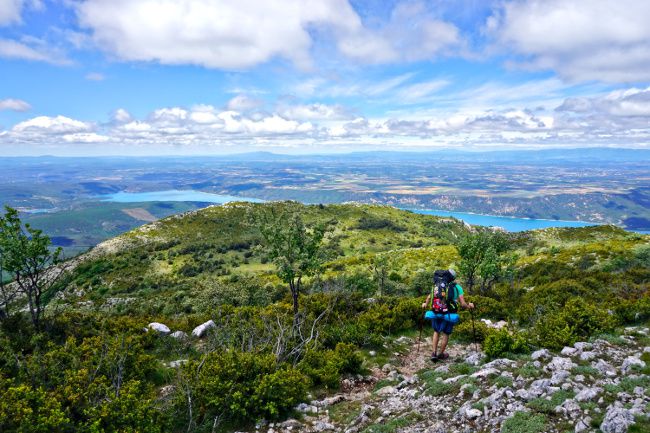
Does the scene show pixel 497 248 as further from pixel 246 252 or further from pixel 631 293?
pixel 246 252

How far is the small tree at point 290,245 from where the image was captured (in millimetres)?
16673

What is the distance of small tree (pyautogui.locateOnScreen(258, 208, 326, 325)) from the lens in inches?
656

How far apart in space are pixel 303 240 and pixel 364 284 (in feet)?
45.9

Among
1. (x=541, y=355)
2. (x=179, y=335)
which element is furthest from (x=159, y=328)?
(x=541, y=355)

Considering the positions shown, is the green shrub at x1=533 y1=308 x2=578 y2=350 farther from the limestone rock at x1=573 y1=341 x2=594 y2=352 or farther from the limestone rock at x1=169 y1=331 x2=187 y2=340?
the limestone rock at x1=169 y1=331 x2=187 y2=340

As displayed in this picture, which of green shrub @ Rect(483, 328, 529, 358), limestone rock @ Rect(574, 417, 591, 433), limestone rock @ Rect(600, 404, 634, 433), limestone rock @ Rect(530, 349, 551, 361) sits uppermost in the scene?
limestone rock @ Rect(600, 404, 634, 433)

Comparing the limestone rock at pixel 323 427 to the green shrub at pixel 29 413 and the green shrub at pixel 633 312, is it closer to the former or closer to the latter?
→ the green shrub at pixel 29 413

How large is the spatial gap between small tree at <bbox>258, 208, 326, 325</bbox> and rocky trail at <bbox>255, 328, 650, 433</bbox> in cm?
593

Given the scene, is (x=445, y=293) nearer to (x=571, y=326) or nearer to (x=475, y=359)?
(x=475, y=359)

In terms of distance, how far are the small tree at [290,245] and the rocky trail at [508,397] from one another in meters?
5.93

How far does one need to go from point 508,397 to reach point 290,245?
10.9 metres

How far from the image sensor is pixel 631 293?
18516 millimetres

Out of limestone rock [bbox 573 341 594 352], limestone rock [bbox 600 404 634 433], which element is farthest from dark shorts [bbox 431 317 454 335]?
limestone rock [bbox 600 404 634 433]

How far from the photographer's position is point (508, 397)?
26.7ft
